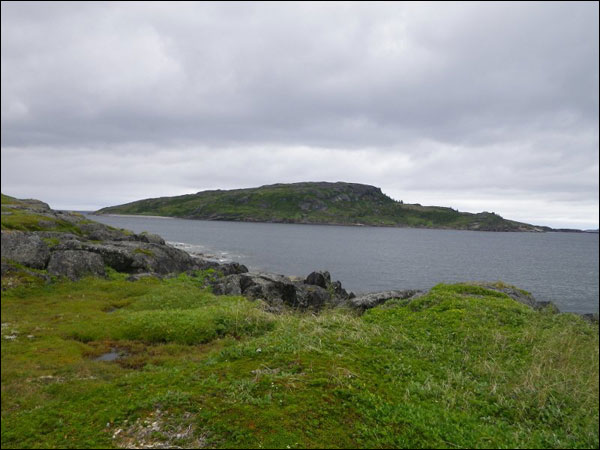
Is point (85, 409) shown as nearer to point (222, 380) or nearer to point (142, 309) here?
point (222, 380)

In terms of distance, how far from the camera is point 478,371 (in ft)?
41.1

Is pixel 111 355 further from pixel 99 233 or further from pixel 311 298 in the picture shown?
pixel 99 233

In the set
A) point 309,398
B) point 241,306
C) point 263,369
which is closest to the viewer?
point 309,398

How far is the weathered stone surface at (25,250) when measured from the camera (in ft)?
96.9

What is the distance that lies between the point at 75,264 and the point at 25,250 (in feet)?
12.7

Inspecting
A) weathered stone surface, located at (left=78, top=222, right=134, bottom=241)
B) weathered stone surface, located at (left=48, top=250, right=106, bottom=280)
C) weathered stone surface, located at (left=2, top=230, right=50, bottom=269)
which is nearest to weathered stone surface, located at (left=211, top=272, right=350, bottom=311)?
weathered stone surface, located at (left=48, top=250, right=106, bottom=280)

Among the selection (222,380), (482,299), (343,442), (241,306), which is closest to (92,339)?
(241,306)

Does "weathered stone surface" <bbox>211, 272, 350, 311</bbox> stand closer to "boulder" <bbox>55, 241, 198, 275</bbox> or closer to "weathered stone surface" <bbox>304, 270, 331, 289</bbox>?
"weathered stone surface" <bbox>304, 270, 331, 289</bbox>

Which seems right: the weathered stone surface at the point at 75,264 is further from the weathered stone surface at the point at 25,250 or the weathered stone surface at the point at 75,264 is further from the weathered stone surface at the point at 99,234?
the weathered stone surface at the point at 99,234

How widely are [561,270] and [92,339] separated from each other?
9837 cm

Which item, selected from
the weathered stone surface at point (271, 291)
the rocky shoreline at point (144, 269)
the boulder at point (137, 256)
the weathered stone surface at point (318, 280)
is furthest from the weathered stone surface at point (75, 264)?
the weathered stone surface at point (318, 280)

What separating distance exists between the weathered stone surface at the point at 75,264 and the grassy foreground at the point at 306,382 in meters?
10.9

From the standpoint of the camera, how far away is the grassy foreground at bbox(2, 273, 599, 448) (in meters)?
8.34

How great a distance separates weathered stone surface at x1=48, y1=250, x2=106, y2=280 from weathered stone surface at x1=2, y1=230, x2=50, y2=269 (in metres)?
0.74
